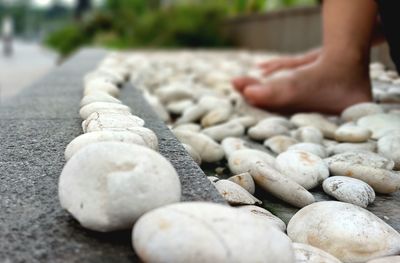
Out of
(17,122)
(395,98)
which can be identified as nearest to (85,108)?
(17,122)

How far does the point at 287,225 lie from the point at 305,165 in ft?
0.81

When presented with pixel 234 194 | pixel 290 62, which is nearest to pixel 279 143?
pixel 234 194

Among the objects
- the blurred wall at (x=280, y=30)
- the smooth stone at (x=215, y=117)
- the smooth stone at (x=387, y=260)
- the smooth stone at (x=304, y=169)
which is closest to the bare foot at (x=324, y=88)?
the smooth stone at (x=215, y=117)

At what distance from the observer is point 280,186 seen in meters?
1.12

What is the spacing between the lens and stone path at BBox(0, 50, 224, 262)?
684mm

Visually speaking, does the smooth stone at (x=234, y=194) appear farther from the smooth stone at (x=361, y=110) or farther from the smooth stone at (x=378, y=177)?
the smooth stone at (x=361, y=110)

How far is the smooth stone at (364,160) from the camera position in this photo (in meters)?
1.27

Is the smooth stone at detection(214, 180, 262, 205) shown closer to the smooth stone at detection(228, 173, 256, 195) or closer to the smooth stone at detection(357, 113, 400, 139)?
the smooth stone at detection(228, 173, 256, 195)

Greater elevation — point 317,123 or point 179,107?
point 317,123

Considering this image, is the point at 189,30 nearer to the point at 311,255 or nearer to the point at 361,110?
the point at 361,110

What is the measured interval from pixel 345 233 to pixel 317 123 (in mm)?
930

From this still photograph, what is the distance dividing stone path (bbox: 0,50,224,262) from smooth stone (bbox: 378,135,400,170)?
1.81 ft

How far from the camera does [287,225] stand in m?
1.01

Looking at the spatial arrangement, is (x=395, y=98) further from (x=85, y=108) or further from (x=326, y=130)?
(x=85, y=108)
